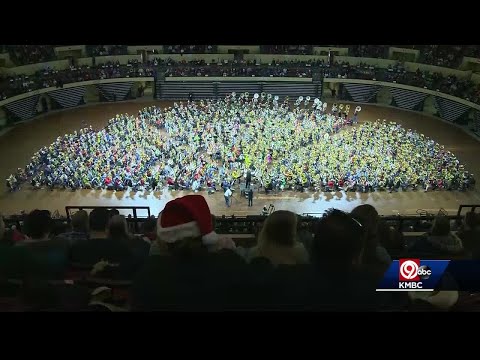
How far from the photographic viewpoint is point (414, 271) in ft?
22.3

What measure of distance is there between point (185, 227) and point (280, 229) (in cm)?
112

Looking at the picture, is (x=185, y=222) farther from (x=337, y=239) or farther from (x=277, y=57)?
(x=277, y=57)

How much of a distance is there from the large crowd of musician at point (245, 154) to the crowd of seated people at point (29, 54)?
294 inches

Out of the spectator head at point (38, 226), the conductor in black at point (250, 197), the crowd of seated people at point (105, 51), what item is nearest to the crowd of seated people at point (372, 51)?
the crowd of seated people at point (105, 51)

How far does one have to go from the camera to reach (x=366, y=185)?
20672 mm

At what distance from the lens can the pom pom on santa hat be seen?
568cm

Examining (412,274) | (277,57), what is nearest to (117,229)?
(412,274)

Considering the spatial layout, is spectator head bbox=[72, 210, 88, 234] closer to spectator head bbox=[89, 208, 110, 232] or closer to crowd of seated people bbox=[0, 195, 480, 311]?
spectator head bbox=[89, 208, 110, 232]

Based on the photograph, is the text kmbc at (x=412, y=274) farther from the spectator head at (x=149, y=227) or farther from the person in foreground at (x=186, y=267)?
the spectator head at (x=149, y=227)

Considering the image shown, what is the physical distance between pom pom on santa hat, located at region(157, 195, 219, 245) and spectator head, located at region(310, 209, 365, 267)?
1.28m

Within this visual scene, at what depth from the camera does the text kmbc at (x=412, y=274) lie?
22.1 ft

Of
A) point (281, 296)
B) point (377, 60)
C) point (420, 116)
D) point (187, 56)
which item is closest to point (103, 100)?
point (187, 56)

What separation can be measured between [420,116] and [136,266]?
26720 millimetres
